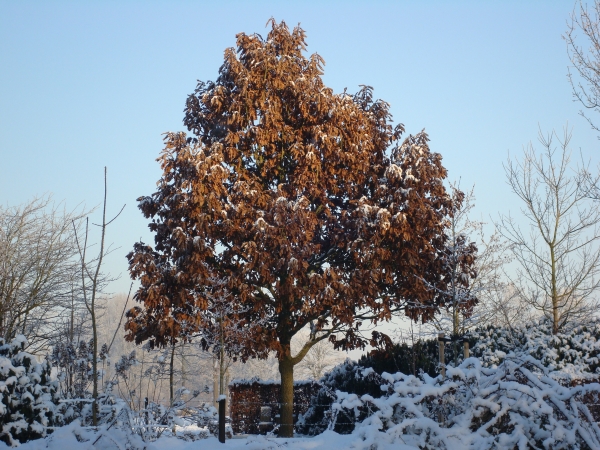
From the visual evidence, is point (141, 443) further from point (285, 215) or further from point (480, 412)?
point (285, 215)

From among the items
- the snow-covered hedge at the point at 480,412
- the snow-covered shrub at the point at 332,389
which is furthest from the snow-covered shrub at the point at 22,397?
the snow-covered shrub at the point at 332,389

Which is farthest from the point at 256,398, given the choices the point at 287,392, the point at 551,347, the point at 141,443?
the point at 141,443

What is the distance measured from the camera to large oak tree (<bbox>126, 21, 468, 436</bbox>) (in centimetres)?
1423

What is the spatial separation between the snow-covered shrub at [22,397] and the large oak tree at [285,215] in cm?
672

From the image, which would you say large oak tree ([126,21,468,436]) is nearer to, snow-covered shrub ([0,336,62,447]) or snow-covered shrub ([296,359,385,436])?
snow-covered shrub ([296,359,385,436])

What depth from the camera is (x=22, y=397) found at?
6703mm

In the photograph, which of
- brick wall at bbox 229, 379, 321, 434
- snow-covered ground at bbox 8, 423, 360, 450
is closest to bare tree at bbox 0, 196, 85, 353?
brick wall at bbox 229, 379, 321, 434

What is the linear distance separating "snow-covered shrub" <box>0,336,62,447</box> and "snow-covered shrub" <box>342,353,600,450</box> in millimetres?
4168

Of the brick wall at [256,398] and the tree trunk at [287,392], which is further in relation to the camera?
the brick wall at [256,398]

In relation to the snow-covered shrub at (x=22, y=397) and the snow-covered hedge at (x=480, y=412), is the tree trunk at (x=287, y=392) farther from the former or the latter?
the snow-covered hedge at (x=480, y=412)

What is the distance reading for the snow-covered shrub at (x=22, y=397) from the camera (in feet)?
21.0

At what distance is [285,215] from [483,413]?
1059 cm

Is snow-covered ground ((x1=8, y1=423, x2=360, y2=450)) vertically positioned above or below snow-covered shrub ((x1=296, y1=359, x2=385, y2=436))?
above

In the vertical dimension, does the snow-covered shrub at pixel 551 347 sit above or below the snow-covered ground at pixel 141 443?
above
